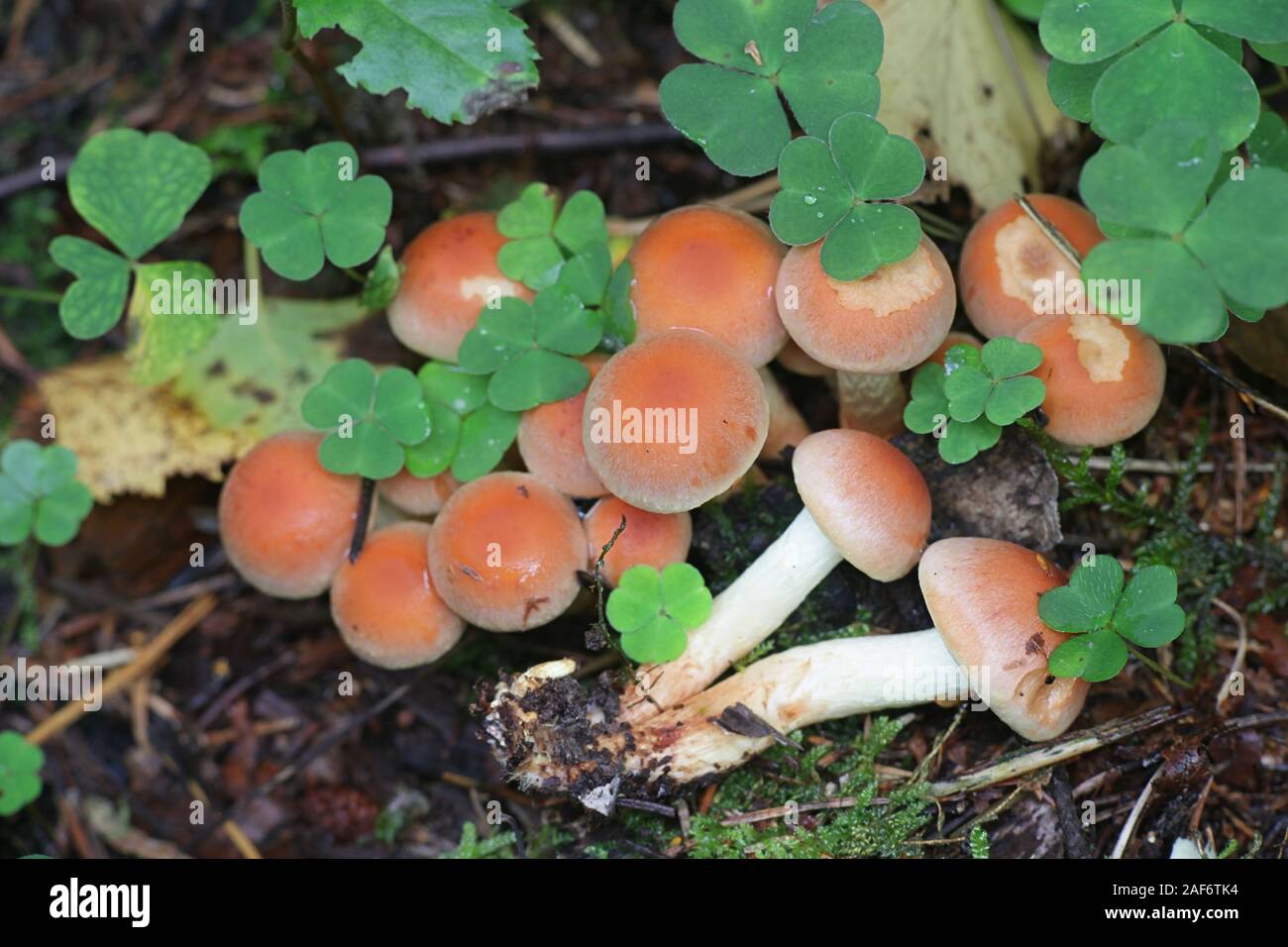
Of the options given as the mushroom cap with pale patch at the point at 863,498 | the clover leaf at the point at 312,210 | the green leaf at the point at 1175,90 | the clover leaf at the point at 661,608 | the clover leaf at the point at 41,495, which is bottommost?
the clover leaf at the point at 41,495

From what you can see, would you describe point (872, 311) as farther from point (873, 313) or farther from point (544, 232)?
point (544, 232)

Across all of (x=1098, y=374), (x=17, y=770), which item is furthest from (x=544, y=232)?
(x=17, y=770)

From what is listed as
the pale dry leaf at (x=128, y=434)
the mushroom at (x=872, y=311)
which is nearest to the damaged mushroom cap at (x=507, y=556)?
the mushroom at (x=872, y=311)

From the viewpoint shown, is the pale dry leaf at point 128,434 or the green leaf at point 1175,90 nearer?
the green leaf at point 1175,90

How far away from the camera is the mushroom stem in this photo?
2.76m

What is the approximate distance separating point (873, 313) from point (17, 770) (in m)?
2.91

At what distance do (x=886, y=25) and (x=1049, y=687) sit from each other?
1984mm

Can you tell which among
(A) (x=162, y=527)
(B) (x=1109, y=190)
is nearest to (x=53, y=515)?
(A) (x=162, y=527)

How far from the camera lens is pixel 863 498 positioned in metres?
2.59

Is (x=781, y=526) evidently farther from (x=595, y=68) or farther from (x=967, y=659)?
(x=595, y=68)

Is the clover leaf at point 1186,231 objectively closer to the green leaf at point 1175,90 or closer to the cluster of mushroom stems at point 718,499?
the green leaf at point 1175,90

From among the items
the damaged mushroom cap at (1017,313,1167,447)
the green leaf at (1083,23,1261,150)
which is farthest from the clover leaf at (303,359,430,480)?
the green leaf at (1083,23,1261,150)

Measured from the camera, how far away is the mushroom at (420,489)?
10.1ft

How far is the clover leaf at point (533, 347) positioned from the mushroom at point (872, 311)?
583mm
